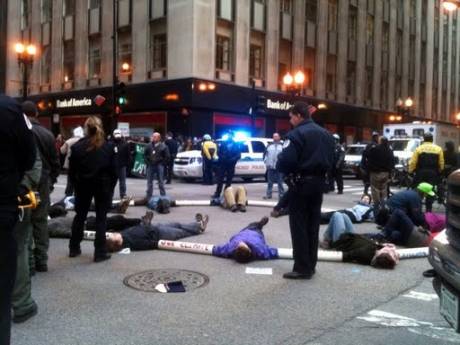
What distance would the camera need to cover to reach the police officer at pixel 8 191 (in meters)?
3.46

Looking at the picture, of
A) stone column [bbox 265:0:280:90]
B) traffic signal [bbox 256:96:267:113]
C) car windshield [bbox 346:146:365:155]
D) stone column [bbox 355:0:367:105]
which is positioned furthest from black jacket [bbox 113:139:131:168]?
stone column [bbox 355:0:367:105]

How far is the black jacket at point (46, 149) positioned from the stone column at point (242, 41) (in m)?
23.2

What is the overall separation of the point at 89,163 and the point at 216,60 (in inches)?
877

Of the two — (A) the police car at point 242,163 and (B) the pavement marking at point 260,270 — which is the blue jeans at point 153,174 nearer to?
(A) the police car at point 242,163

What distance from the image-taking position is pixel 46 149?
6641 millimetres

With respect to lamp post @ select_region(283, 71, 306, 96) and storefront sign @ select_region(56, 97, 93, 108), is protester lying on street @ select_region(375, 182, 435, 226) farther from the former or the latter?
storefront sign @ select_region(56, 97, 93, 108)

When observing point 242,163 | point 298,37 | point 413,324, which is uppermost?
point 298,37

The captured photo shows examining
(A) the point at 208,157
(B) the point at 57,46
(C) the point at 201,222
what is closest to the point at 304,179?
(C) the point at 201,222

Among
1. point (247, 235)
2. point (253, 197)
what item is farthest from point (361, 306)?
point (253, 197)

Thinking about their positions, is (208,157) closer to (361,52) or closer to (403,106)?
(361,52)

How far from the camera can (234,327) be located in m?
4.80

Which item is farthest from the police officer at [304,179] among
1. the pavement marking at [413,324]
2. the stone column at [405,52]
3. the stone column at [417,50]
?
the stone column at [417,50]

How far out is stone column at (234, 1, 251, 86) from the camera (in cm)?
2941

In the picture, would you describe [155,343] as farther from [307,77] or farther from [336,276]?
[307,77]
